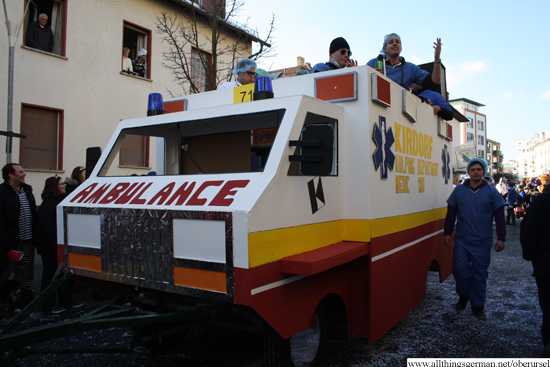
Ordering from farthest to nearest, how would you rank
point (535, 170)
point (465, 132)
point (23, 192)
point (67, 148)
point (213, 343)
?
point (535, 170)
point (465, 132)
point (67, 148)
point (23, 192)
point (213, 343)


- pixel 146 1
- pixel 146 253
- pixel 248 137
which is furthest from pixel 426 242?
pixel 146 1

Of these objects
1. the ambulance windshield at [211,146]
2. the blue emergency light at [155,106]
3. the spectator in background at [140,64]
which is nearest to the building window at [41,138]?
the spectator in background at [140,64]

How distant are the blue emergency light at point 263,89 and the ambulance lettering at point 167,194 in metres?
0.82

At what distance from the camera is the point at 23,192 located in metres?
5.37

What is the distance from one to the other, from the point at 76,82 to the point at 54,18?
1.67 m

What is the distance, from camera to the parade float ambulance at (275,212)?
2.50 metres

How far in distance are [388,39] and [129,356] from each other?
4.85m

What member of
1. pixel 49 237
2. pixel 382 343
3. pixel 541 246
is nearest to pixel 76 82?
pixel 49 237

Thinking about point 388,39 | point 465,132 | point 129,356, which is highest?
point 465,132

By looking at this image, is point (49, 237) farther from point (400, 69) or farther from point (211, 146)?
point (400, 69)

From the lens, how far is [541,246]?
142 inches

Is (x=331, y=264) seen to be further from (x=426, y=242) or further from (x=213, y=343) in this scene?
(x=426, y=242)

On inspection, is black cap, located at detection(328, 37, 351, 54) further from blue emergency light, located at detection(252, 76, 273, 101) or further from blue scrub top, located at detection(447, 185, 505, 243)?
blue scrub top, located at detection(447, 185, 505, 243)

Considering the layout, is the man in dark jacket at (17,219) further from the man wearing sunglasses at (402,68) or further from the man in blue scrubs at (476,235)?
the man in blue scrubs at (476,235)
